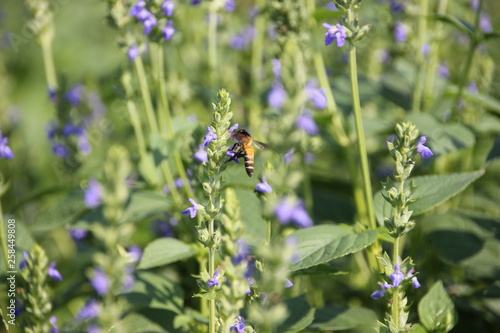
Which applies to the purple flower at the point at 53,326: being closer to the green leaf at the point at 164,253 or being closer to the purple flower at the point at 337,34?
the green leaf at the point at 164,253

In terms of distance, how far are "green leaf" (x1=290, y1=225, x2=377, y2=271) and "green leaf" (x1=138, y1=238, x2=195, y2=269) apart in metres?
0.56

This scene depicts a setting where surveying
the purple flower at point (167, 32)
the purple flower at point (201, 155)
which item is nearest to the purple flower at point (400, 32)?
the purple flower at point (167, 32)

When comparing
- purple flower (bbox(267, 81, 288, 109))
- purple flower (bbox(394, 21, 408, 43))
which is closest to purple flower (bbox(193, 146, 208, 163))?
purple flower (bbox(267, 81, 288, 109))

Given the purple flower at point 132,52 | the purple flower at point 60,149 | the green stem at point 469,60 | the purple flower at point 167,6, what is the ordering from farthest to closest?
the purple flower at point 60,149
the green stem at point 469,60
the purple flower at point 132,52
the purple flower at point 167,6

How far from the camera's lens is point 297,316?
8.02 ft

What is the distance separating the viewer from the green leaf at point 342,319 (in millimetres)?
2508

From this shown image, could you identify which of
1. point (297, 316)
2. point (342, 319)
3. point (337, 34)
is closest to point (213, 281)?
point (297, 316)

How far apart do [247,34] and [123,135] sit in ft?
5.05

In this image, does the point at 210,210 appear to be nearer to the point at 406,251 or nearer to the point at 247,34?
the point at 406,251

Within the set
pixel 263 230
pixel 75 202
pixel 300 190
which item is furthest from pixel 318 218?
pixel 75 202

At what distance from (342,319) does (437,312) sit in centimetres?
41

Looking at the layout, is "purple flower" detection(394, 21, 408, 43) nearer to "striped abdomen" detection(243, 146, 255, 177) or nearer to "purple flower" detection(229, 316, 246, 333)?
"striped abdomen" detection(243, 146, 255, 177)

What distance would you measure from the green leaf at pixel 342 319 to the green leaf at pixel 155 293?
650 millimetres

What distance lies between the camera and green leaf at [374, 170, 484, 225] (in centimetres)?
254
